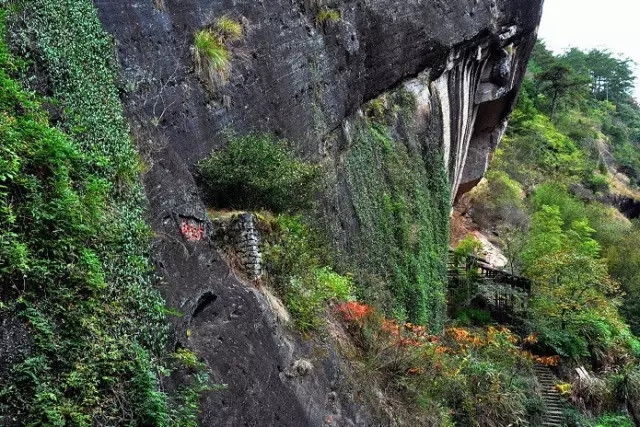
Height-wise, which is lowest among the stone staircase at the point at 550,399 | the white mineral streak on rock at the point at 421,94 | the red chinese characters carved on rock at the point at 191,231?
the stone staircase at the point at 550,399

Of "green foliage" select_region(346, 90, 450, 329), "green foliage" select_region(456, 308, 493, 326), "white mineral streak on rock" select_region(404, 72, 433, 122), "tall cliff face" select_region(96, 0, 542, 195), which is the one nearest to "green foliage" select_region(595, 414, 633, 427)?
"green foliage" select_region(456, 308, 493, 326)

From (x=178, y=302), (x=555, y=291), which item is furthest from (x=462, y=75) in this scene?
(x=178, y=302)

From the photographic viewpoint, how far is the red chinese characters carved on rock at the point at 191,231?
629cm

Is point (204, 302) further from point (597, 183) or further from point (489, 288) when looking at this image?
point (597, 183)

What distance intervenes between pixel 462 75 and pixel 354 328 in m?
11.8

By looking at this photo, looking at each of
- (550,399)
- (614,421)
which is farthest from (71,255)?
(614,421)

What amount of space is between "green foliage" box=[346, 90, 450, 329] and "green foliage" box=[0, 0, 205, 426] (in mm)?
7045

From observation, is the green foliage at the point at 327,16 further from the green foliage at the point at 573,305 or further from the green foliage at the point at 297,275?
the green foliage at the point at 573,305

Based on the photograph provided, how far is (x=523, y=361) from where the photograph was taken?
16.4 m

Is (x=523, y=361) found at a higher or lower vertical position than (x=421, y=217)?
lower

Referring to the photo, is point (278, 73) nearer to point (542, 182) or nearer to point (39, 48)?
point (39, 48)

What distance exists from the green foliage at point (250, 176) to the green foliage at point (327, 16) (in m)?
4.36

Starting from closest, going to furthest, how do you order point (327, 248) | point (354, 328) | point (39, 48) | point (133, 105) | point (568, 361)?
point (39, 48)
point (133, 105)
point (354, 328)
point (327, 248)
point (568, 361)

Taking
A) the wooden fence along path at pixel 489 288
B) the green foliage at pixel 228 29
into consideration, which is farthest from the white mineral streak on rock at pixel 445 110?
the green foliage at pixel 228 29
